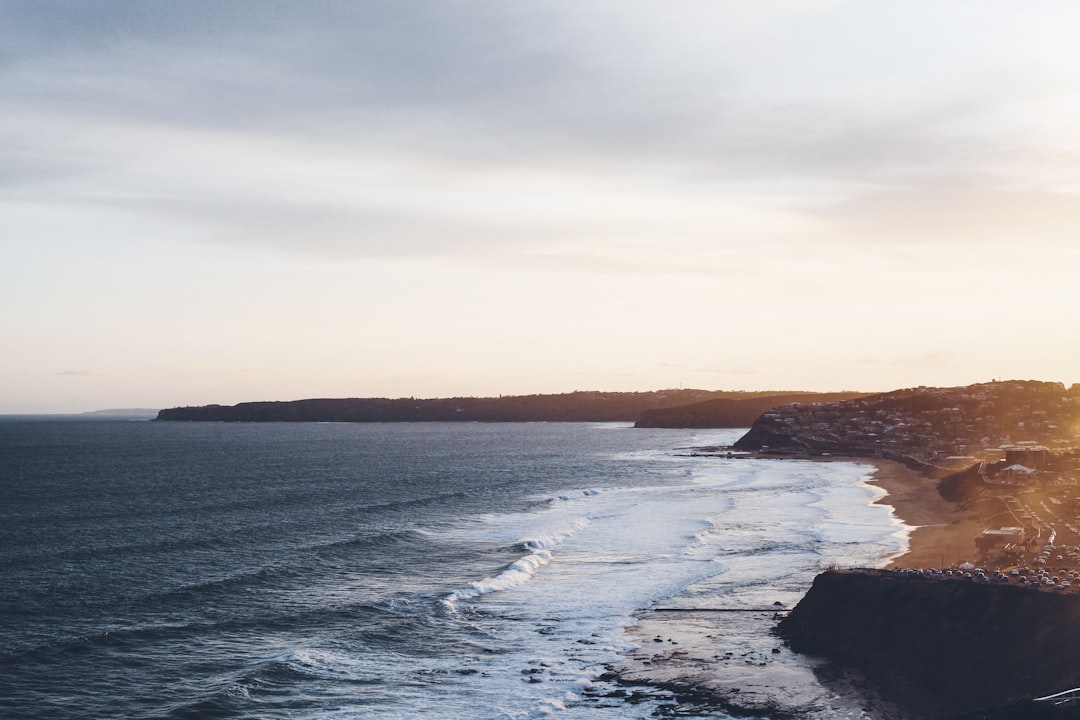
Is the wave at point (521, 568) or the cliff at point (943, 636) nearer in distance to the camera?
the cliff at point (943, 636)

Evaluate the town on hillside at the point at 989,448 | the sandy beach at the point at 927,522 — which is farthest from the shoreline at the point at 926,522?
the town on hillside at the point at 989,448

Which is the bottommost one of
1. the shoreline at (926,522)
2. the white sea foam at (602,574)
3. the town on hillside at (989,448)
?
the white sea foam at (602,574)

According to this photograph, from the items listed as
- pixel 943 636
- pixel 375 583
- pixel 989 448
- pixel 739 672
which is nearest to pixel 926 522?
pixel 943 636

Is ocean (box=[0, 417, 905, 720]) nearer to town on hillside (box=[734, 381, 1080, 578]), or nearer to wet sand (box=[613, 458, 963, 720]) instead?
wet sand (box=[613, 458, 963, 720])

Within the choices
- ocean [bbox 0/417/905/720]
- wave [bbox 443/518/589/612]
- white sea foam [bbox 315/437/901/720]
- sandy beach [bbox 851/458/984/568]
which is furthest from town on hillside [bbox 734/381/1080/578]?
wave [bbox 443/518/589/612]

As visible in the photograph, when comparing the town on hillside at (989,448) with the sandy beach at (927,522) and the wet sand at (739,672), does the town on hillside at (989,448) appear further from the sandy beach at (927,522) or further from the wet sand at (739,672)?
the wet sand at (739,672)

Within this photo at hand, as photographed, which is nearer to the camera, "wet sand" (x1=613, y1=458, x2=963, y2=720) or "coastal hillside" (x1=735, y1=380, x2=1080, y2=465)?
"wet sand" (x1=613, y1=458, x2=963, y2=720)

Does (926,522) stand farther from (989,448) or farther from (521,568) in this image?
(989,448)
